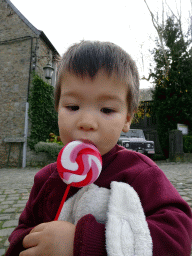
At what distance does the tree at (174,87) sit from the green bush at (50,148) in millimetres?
7363

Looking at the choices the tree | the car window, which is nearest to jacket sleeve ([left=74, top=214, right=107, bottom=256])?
the car window

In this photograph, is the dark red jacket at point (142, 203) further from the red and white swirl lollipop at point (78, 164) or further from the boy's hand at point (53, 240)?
the red and white swirl lollipop at point (78, 164)

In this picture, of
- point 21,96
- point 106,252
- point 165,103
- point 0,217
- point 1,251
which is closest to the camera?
point 106,252

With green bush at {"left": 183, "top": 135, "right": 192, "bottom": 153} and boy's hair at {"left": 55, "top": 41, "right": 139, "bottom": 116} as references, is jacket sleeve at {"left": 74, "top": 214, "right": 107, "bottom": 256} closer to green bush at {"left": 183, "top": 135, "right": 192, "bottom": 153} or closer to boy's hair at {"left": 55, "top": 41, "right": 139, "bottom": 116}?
boy's hair at {"left": 55, "top": 41, "right": 139, "bottom": 116}

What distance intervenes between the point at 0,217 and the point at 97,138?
6.91 ft

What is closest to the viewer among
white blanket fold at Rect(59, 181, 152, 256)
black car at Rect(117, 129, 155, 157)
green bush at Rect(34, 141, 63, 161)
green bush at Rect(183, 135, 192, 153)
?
white blanket fold at Rect(59, 181, 152, 256)

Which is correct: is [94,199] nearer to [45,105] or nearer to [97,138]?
[97,138]

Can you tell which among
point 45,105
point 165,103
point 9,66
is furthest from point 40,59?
point 165,103

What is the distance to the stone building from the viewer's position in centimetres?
963

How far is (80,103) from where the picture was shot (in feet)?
3.05

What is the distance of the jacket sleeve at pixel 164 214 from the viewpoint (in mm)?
729

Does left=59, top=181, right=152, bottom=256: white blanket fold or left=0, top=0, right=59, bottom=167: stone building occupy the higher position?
left=0, top=0, right=59, bottom=167: stone building

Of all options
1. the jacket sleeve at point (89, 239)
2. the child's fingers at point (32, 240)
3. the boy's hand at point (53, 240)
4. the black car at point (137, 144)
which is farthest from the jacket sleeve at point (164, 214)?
the black car at point (137, 144)

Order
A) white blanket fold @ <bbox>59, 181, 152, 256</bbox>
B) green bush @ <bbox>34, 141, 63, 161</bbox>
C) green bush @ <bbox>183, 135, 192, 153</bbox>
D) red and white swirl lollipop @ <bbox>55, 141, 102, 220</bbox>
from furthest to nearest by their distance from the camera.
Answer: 1. green bush @ <bbox>183, 135, 192, 153</bbox>
2. green bush @ <bbox>34, 141, 63, 161</bbox>
3. red and white swirl lollipop @ <bbox>55, 141, 102, 220</bbox>
4. white blanket fold @ <bbox>59, 181, 152, 256</bbox>
